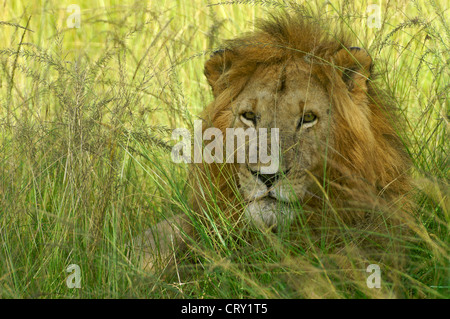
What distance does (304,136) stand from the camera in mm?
3289

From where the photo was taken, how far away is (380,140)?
11.5ft

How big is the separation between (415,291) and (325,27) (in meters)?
1.47

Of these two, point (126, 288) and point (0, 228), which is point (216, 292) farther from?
point (0, 228)

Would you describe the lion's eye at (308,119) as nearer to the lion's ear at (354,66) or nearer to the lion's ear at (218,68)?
the lion's ear at (354,66)

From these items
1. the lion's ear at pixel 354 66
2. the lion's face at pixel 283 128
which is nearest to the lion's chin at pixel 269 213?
the lion's face at pixel 283 128

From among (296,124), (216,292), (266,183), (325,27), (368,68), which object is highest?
(325,27)

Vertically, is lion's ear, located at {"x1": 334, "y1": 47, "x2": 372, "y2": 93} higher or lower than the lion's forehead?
higher

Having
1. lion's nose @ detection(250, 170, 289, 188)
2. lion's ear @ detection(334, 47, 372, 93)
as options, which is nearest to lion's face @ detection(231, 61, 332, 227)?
lion's nose @ detection(250, 170, 289, 188)

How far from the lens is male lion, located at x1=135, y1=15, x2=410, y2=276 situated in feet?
10.5

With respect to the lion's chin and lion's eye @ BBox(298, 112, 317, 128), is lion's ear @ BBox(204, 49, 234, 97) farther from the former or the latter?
the lion's chin

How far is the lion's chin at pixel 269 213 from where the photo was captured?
10.4 ft

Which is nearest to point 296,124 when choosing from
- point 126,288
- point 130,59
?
point 126,288

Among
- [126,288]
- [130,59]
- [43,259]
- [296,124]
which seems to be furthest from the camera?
[130,59]

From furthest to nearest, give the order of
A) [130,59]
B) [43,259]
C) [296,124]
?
[130,59] → [296,124] → [43,259]
